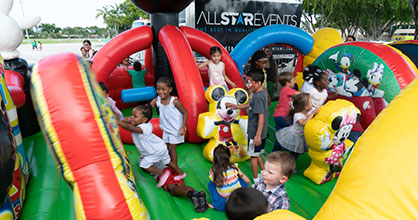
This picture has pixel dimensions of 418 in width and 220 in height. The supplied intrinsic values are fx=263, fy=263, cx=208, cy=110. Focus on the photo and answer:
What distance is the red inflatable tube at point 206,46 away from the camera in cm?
438

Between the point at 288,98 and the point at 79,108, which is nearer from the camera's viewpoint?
the point at 79,108

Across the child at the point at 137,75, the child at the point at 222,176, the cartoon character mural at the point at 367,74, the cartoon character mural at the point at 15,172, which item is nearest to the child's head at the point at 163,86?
the child at the point at 222,176

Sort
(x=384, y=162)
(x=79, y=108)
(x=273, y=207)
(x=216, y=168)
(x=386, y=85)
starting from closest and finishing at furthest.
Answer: (x=384, y=162), (x=79, y=108), (x=273, y=207), (x=216, y=168), (x=386, y=85)

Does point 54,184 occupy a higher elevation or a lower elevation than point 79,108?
lower

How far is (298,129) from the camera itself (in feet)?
9.41

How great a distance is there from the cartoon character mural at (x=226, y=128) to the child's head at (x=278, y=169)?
4.27ft

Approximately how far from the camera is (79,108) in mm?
1476

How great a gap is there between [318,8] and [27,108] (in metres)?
18.0

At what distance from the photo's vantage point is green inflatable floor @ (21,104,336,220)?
2273mm

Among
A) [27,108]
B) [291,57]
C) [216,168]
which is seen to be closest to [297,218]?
[216,168]

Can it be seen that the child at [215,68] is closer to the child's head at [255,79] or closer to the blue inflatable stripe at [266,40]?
the blue inflatable stripe at [266,40]

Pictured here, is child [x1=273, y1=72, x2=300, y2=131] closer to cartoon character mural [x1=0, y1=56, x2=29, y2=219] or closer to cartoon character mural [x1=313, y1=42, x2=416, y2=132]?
cartoon character mural [x1=313, y1=42, x2=416, y2=132]

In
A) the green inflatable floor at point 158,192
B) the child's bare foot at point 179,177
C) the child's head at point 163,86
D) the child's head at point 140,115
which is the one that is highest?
the child's head at point 163,86

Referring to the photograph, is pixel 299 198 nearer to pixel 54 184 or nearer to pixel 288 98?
pixel 288 98
